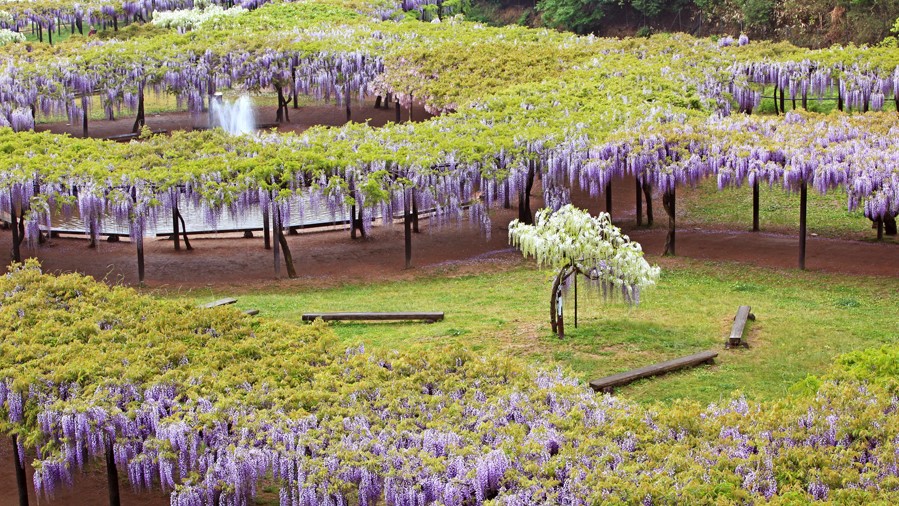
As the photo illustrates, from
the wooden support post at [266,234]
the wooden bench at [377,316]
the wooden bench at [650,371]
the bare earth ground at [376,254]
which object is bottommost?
the wooden bench at [650,371]

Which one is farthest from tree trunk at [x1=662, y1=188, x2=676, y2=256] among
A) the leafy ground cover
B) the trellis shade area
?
the leafy ground cover

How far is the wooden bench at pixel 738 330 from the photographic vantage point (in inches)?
1076

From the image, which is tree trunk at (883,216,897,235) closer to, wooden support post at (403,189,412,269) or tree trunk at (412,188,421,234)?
tree trunk at (412,188,421,234)

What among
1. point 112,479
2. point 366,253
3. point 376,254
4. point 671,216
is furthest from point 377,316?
point 671,216

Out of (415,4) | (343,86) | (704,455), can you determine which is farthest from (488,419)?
(415,4)

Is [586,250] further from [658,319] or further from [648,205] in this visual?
[648,205]

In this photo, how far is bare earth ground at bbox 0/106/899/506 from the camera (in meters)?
36.4

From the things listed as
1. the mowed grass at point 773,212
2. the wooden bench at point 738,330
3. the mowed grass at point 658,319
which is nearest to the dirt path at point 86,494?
the mowed grass at point 658,319

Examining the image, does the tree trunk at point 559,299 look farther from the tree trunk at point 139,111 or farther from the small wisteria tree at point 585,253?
the tree trunk at point 139,111

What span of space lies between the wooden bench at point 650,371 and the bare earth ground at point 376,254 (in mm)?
10180

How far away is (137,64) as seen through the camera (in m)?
55.5

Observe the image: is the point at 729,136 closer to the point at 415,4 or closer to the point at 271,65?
the point at 271,65

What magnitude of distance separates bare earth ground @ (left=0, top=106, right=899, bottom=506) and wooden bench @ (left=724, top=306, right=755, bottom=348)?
676 centimetres

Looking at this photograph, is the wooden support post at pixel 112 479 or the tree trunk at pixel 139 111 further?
the tree trunk at pixel 139 111
